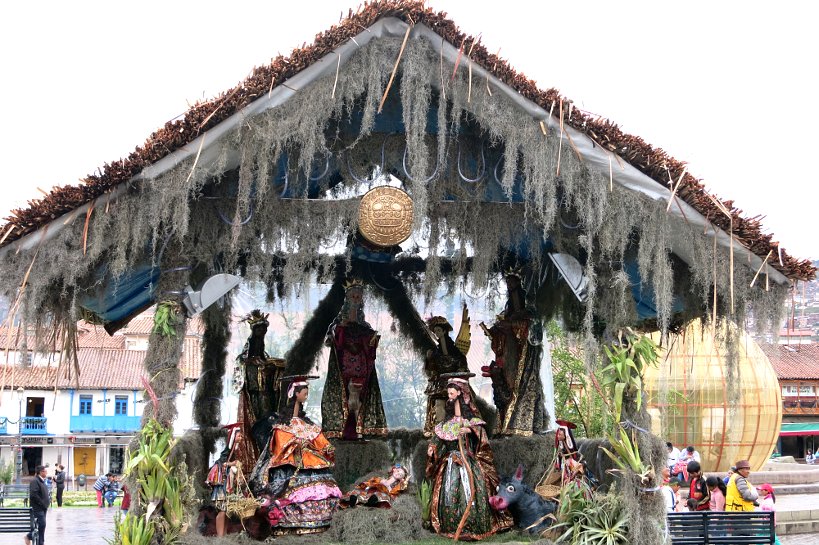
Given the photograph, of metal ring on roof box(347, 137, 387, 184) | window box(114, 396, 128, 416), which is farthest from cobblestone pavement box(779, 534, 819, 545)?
window box(114, 396, 128, 416)

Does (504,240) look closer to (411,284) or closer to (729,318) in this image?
(729,318)

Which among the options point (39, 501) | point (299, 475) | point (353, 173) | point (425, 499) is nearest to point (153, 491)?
point (299, 475)

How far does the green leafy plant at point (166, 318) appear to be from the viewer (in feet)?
24.8

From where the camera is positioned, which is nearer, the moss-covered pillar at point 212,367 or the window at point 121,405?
the moss-covered pillar at point 212,367

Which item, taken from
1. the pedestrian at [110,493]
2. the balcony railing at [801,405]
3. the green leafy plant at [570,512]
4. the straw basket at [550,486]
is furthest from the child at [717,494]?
the balcony railing at [801,405]

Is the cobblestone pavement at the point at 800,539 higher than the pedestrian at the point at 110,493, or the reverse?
the cobblestone pavement at the point at 800,539

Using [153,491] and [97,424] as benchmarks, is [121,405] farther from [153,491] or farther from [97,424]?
[153,491]

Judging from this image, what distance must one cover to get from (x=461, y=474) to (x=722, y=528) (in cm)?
274

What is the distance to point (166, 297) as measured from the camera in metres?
7.66

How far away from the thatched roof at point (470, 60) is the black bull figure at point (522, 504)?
3.11 m

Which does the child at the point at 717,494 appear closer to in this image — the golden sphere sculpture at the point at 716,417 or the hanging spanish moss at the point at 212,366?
the hanging spanish moss at the point at 212,366

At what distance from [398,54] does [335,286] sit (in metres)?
4.73

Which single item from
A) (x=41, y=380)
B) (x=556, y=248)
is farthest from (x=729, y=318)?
(x=41, y=380)

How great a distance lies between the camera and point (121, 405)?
1832 inches
